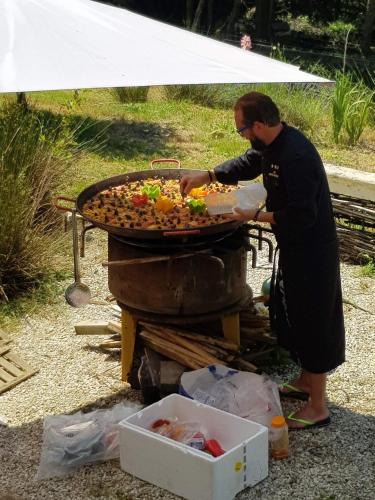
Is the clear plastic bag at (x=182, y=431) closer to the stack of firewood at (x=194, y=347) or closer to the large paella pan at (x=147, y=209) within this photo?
the stack of firewood at (x=194, y=347)

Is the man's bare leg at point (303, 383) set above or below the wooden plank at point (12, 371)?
above

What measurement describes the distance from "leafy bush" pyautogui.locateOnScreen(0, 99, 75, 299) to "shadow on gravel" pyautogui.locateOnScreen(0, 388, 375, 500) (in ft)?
6.48

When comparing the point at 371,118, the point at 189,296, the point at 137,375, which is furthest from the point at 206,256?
the point at 371,118

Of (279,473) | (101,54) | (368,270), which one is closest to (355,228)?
(368,270)

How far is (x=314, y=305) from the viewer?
4.45 meters

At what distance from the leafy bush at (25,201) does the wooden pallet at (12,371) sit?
0.88 metres

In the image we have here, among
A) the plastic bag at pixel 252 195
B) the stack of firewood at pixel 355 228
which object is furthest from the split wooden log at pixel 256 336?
the stack of firewood at pixel 355 228

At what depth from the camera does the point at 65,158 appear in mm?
7559

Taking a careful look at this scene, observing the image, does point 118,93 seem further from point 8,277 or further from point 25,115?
point 8,277

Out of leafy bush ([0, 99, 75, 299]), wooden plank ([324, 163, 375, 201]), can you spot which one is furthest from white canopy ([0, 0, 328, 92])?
wooden plank ([324, 163, 375, 201])

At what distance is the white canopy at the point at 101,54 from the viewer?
3.87 m

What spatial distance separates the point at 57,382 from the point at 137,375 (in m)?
0.62

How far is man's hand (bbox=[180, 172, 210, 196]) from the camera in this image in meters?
5.01

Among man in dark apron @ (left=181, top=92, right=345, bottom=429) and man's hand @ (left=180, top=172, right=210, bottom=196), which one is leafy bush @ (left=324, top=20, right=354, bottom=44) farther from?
man in dark apron @ (left=181, top=92, right=345, bottom=429)
